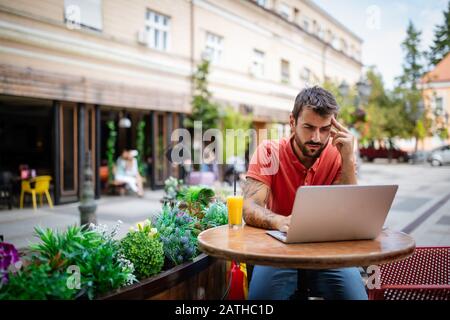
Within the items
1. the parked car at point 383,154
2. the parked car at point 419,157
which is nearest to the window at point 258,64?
the parked car at point 419,157

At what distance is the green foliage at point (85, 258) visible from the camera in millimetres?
1782

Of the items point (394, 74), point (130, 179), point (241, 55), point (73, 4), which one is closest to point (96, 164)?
point (130, 179)

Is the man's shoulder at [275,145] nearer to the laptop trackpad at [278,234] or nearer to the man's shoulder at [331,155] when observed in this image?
the man's shoulder at [331,155]

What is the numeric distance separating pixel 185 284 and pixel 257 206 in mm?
626

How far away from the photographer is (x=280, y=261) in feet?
5.70

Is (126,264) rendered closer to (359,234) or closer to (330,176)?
(359,234)

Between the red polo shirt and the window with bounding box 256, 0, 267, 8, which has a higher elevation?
the window with bounding box 256, 0, 267, 8

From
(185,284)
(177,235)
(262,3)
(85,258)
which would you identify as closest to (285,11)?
(262,3)

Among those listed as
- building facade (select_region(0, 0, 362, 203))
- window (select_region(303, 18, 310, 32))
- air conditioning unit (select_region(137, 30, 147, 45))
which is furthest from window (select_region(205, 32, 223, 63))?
window (select_region(303, 18, 310, 32))

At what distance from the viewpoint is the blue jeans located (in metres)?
2.19

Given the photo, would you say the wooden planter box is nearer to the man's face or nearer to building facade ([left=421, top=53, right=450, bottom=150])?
the man's face

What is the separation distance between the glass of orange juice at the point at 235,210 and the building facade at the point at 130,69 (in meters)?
8.06

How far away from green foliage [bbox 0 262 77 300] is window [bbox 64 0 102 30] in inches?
386

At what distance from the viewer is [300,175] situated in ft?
8.53
